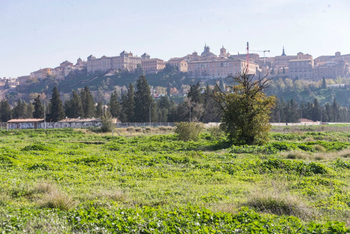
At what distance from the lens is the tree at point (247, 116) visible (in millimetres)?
23109

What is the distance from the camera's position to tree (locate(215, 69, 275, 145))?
23.1m

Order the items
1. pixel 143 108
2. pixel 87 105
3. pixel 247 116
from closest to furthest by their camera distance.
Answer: pixel 247 116 < pixel 143 108 < pixel 87 105

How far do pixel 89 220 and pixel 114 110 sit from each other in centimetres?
6609

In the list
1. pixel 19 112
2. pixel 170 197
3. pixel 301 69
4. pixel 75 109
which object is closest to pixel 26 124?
pixel 75 109

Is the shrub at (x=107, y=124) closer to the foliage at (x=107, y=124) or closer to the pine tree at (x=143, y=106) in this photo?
the foliage at (x=107, y=124)

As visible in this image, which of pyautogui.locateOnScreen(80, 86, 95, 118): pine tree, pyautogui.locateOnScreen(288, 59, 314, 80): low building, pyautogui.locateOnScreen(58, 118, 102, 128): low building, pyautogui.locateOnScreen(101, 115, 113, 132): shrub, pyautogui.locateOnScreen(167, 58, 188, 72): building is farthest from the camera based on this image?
pyautogui.locateOnScreen(167, 58, 188, 72): building

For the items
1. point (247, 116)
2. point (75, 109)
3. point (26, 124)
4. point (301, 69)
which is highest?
point (301, 69)

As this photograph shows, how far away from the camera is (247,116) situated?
23.1 meters

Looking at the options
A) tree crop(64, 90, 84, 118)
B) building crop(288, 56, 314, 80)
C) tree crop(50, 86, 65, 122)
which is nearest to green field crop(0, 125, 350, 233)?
tree crop(50, 86, 65, 122)

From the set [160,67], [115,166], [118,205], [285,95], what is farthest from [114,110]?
[160,67]

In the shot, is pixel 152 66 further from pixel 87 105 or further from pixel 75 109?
pixel 75 109

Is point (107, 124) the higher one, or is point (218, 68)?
point (218, 68)

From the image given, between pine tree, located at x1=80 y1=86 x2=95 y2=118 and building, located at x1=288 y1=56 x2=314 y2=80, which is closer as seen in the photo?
pine tree, located at x1=80 y1=86 x2=95 y2=118

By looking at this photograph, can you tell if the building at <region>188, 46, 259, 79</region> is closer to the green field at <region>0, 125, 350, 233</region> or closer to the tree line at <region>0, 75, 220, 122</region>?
the tree line at <region>0, 75, 220, 122</region>
